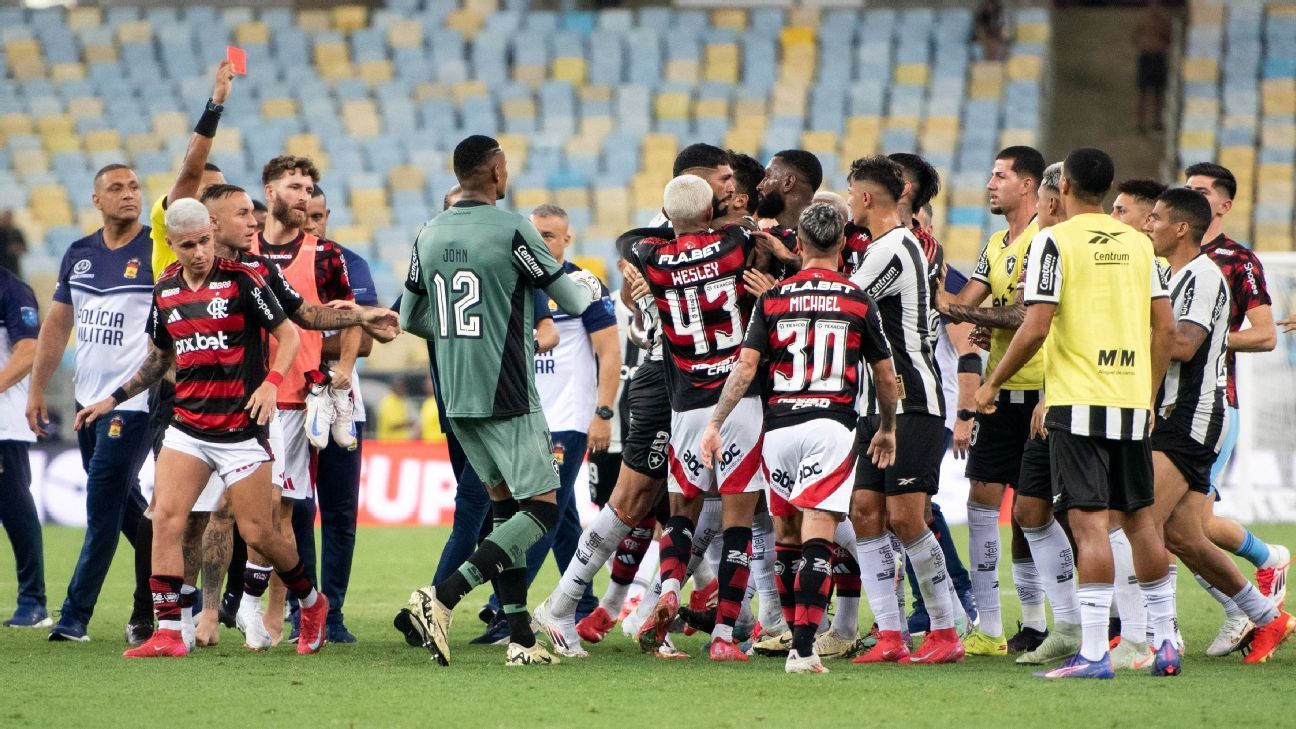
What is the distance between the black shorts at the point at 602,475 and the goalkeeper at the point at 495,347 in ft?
8.56

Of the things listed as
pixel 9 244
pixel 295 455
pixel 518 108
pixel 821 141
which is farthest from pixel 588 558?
pixel 518 108

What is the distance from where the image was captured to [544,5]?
1043 inches

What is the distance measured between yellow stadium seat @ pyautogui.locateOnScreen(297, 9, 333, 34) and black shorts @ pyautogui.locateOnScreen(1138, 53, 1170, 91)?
12.6 metres

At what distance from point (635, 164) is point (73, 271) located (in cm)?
1432

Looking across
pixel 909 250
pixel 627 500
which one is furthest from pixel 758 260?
pixel 627 500

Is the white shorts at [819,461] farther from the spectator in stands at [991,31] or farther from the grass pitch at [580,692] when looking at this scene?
the spectator in stands at [991,31]

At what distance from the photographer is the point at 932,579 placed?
7.73 metres

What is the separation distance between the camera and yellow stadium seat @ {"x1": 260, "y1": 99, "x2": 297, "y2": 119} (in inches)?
948

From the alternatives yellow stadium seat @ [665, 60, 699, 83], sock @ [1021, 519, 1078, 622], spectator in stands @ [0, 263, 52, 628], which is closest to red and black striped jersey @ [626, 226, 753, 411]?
sock @ [1021, 519, 1078, 622]

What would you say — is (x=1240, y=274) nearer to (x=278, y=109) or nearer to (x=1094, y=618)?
(x=1094, y=618)

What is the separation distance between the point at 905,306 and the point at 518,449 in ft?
6.45

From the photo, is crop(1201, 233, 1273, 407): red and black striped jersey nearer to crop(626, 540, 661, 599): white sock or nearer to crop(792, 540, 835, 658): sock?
crop(792, 540, 835, 658): sock

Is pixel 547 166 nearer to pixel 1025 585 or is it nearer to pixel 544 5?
pixel 544 5

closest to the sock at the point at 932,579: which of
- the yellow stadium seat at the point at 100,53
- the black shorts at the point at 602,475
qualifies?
the black shorts at the point at 602,475
